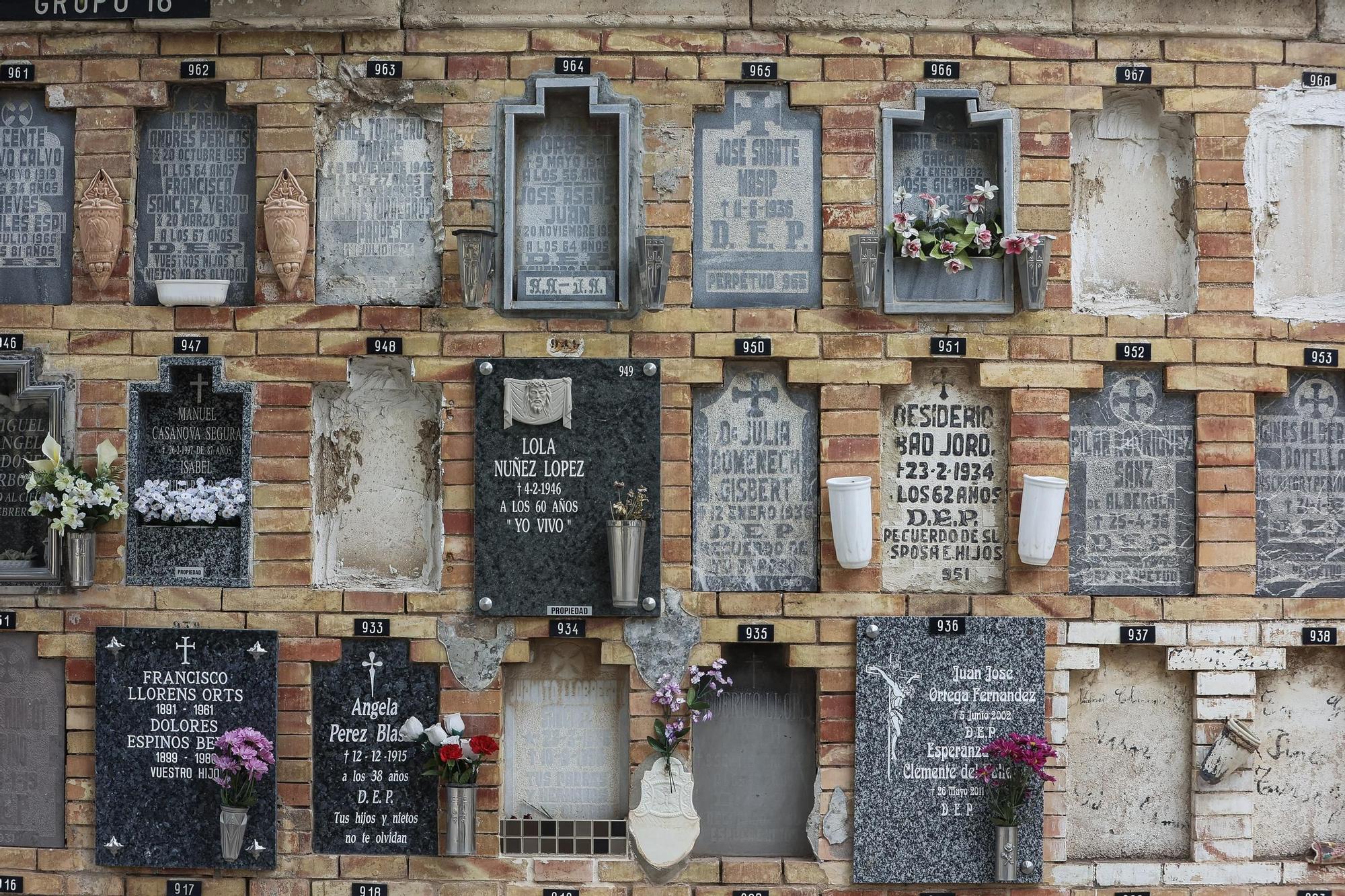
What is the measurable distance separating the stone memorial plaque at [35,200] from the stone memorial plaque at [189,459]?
83 cm

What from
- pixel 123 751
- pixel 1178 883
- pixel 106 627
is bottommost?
pixel 1178 883

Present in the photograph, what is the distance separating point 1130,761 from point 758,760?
2094mm

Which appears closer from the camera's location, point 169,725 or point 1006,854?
point 1006,854

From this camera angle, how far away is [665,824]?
255 inches

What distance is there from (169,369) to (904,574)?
430cm

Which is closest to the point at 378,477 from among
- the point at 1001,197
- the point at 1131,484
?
the point at 1001,197

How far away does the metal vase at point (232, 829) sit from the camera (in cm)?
633

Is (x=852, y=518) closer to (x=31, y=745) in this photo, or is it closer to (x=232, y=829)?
(x=232, y=829)

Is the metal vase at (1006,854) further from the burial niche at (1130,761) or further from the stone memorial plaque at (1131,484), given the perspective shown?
the stone memorial plaque at (1131,484)

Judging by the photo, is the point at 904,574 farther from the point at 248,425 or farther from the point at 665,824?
the point at 248,425

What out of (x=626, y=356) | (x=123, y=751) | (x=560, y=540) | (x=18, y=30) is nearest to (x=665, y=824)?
(x=560, y=540)

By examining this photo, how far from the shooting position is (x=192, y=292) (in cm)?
661

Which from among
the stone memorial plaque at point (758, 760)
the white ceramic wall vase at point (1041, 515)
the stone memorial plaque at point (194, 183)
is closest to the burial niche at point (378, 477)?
the stone memorial plaque at point (194, 183)

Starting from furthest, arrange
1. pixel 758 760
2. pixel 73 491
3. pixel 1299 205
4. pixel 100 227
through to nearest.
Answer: pixel 1299 205 < pixel 758 760 < pixel 100 227 < pixel 73 491
